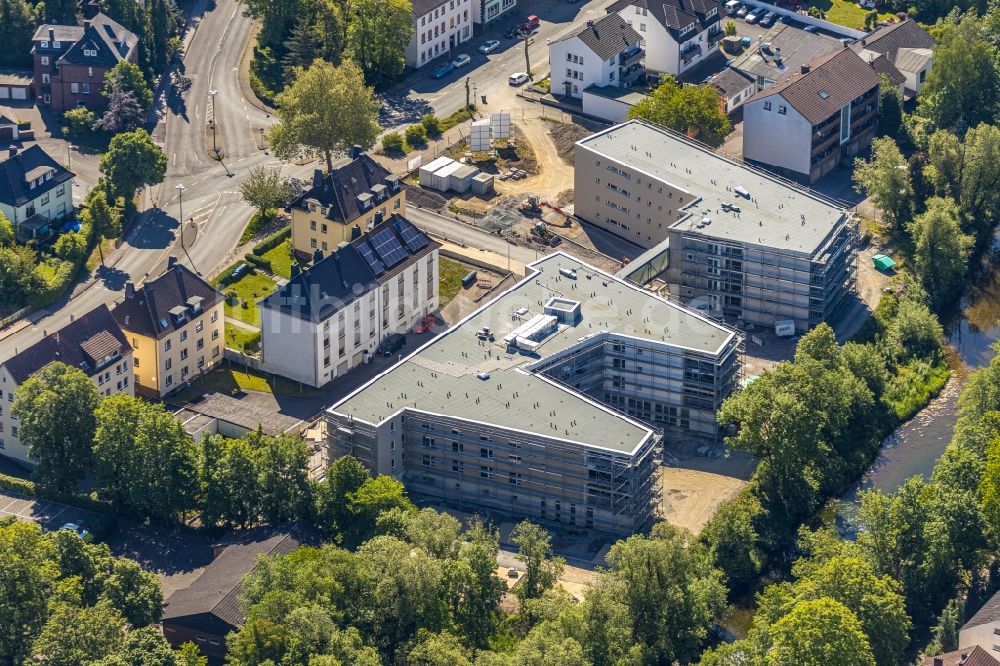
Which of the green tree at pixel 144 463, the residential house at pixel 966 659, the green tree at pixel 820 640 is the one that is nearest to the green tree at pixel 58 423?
the green tree at pixel 144 463

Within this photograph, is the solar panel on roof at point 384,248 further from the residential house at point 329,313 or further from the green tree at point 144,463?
the green tree at point 144,463

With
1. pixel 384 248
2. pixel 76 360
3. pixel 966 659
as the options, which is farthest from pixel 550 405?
pixel 966 659

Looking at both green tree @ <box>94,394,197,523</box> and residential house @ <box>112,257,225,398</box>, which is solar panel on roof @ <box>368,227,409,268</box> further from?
green tree @ <box>94,394,197,523</box>

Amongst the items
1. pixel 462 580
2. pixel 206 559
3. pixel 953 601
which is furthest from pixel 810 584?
pixel 206 559

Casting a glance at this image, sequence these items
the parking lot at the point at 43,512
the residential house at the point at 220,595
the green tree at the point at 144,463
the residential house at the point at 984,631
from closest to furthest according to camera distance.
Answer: the residential house at the point at 984,631 → the residential house at the point at 220,595 → the green tree at the point at 144,463 → the parking lot at the point at 43,512

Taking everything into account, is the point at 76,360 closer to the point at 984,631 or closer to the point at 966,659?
the point at 966,659

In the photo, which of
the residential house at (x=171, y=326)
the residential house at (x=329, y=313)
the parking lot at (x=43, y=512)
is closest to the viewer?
the parking lot at (x=43, y=512)
